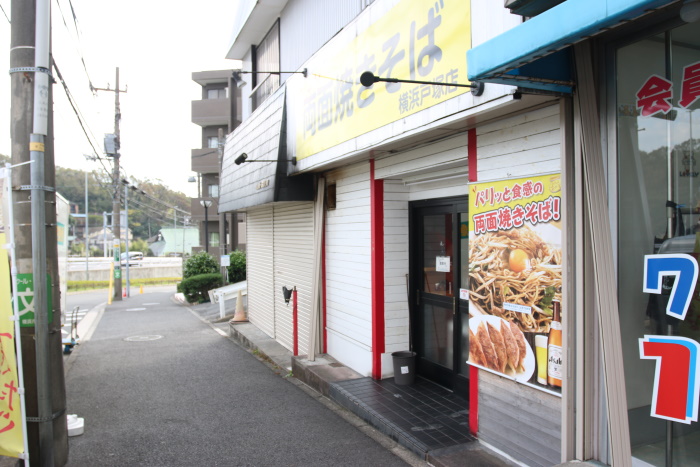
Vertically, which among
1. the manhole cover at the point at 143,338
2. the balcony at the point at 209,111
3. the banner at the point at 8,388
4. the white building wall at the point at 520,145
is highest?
the balcony at the point at 209,111

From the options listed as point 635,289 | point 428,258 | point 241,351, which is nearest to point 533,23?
point 635,289

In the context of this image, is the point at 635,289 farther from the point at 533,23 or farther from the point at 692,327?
the point at 533,23

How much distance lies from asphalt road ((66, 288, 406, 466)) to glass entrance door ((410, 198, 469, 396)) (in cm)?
147

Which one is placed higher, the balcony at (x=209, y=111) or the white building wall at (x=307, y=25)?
the balcony at (x=209, y=111)

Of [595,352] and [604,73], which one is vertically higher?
[604,73]

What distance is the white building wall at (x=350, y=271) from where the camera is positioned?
712 cm

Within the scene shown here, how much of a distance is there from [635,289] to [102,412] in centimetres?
646

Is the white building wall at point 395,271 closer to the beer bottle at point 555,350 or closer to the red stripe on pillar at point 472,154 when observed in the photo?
the red stripe on pillar at point 472,154

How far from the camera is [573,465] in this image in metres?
3.44

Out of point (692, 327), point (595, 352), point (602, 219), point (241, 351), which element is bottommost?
point (241, 351)

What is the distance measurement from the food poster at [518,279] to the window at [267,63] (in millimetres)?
7338

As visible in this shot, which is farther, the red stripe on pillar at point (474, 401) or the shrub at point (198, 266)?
the shrub at point (198, 266)

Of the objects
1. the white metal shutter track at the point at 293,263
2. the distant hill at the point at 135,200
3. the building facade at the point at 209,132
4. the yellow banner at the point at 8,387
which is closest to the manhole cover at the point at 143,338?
the white metal shutter track at the point at 293,263

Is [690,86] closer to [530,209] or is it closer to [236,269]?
[530,209]
